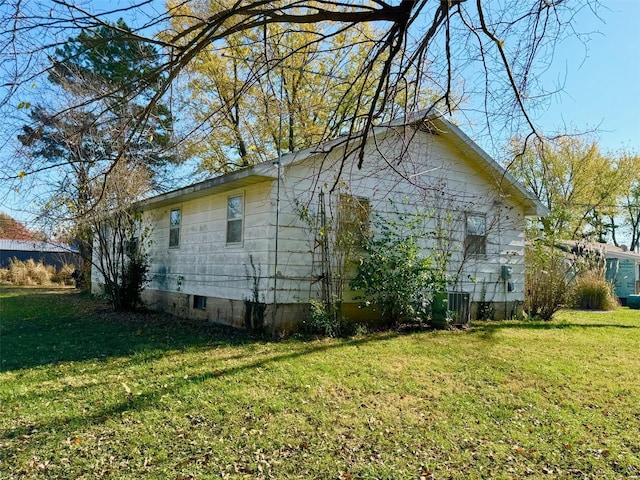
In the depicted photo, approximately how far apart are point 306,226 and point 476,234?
16.0ft

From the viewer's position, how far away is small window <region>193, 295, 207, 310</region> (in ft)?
35.0

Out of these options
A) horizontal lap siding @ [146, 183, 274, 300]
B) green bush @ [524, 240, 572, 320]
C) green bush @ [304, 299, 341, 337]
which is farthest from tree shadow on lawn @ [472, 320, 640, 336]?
horizontal lap siding @ [146, 183, 274, 300]

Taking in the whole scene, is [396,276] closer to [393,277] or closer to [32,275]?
[393,277]

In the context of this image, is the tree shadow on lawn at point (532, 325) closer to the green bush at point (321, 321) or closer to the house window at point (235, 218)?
the green bush at point (321, 321)

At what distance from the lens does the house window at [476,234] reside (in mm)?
11383

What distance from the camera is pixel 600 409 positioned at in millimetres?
5059

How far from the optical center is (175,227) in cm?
1223

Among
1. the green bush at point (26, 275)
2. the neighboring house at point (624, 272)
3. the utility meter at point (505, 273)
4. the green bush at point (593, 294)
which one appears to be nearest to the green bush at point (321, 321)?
the utility meter at point (505, 273)

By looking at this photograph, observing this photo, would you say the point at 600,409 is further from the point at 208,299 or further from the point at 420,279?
the point at 208,299

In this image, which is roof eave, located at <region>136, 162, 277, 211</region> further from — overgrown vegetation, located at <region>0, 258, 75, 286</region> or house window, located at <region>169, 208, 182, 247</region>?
overgrown vegetation, located at <region>0, 258, 75, 286</region>

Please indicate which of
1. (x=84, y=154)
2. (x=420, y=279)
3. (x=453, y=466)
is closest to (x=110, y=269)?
(x=84, y=154)

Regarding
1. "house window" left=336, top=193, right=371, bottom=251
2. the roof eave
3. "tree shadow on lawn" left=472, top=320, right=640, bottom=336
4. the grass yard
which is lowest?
the grass yard

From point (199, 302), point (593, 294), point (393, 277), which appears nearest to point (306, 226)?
point (393, 277)

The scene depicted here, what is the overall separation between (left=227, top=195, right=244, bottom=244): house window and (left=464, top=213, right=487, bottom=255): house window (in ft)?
17.7
